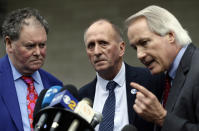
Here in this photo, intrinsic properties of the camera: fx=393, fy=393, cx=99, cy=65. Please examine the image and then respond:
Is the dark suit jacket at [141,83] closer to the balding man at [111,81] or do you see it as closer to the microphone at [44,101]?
the balding man at [111,81]

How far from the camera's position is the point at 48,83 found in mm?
3668

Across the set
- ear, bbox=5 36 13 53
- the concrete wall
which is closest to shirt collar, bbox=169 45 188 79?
ear, bbox=5 36 13 53

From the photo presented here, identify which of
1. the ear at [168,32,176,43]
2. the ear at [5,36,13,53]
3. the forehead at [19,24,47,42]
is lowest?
the ear at [168,32,176,43]

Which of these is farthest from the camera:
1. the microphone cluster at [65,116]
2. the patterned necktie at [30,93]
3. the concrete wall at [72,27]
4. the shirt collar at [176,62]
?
the concrete wall at [72,27]

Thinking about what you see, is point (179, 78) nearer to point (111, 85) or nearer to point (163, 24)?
point (163, 24)

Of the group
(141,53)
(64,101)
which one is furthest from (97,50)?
(64,101)

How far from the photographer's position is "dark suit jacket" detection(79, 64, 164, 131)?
11.1 feet

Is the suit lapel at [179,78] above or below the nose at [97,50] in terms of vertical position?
below

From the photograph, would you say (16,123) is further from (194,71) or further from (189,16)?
(189,16)

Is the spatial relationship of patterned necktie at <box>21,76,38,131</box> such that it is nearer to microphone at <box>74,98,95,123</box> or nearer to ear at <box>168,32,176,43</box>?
microphone at <box>74,98,95,123</box>

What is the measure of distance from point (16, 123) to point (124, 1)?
4.87 meters

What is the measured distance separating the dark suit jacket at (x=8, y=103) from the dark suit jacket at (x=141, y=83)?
725 mm

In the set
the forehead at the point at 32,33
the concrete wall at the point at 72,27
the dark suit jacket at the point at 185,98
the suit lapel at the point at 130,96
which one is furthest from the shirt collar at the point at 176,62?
the concrete wall at the point at 72,27

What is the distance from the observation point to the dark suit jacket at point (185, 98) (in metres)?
2.37
